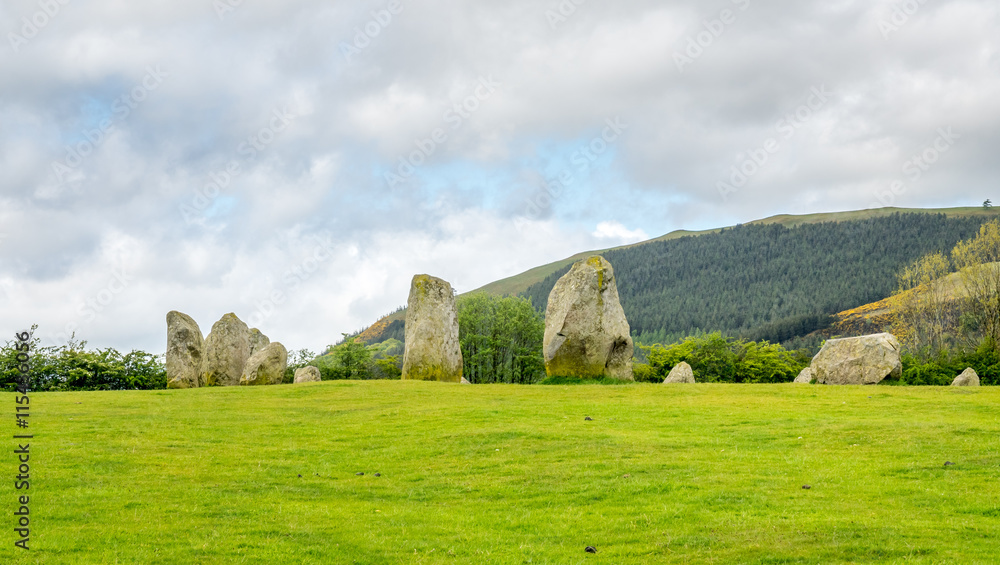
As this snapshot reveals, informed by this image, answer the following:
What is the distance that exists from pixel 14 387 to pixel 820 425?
42623 mm

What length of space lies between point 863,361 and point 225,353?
35.6 meters

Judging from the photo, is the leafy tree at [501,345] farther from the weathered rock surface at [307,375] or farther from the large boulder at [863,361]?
the large boulder at [863,361]

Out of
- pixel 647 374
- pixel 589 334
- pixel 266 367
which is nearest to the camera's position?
pixel 589 334

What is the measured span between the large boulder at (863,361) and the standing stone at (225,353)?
1307 inches

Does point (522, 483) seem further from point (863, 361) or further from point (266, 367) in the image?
point (266, 367)

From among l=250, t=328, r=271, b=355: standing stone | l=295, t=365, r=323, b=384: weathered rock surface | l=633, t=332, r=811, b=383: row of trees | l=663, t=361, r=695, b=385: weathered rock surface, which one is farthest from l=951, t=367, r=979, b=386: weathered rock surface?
l=250, t=328, r=271, b=355: standing stone

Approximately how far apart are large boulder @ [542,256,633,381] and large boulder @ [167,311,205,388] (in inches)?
839

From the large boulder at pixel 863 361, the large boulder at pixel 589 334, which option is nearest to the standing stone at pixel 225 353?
the large boulder at pixel 589 334

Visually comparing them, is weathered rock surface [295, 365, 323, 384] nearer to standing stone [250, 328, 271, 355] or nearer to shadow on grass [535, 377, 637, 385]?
standing stone [250, 328, 271, 355]

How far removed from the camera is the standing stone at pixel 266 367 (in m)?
41.4

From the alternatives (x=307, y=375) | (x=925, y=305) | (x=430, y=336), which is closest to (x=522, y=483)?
(x=430, y=336)

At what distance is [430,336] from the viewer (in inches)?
1526

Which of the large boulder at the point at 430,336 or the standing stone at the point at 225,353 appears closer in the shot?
the large boulder at the point at 430,336

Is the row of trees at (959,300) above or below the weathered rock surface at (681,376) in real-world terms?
above
